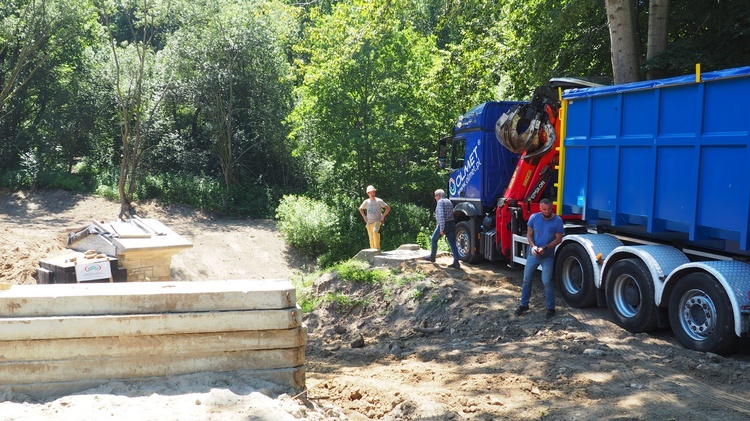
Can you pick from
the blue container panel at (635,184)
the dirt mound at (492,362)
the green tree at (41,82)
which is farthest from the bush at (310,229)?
the blue container panel at (635,184)

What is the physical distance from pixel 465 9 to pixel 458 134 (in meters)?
3.51

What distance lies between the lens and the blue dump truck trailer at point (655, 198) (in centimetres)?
744

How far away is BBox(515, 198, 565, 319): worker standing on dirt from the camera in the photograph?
382 inches

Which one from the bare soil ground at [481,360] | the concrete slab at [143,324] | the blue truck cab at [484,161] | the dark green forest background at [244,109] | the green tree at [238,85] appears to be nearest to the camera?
the concrete slab at [143,324]

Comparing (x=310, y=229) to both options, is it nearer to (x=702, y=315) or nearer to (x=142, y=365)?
(x=702, y=315)

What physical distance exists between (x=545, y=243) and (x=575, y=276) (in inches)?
34.2

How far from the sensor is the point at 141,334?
5328mm

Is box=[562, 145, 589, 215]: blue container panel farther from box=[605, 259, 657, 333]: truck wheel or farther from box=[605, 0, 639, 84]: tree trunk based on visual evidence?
box=[605, 0, 639, 84]: tree trunk

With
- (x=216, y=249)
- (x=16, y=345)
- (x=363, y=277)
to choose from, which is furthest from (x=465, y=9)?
(x=16, y=345)

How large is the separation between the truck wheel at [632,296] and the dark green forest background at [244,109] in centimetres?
Answer: 951

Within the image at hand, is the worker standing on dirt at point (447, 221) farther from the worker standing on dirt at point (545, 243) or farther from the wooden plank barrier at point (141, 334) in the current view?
the wooden plank barrier at point (141, 334)

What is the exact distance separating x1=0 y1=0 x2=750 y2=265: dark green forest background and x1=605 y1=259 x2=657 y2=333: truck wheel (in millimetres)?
9509

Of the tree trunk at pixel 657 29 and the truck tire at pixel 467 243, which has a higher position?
the tree trunk at pixel 657 29

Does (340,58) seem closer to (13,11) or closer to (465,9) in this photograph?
(465,9)
